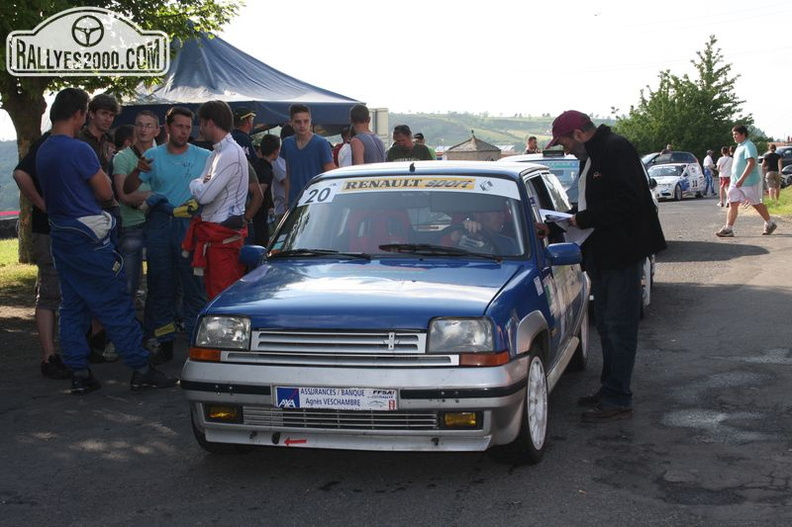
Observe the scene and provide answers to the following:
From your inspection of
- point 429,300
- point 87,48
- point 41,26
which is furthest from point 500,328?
point 87,48

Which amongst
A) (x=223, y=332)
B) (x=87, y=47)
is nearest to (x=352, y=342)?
(x=223, y=332)

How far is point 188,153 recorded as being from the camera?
829 centimetres

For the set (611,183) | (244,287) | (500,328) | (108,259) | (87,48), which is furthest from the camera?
(87,48)

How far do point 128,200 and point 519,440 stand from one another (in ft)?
14.4

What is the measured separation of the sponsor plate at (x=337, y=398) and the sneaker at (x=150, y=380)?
2.75 m

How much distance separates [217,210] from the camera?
766 centimetres

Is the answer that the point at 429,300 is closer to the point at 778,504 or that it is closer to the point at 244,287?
the point at 244,287

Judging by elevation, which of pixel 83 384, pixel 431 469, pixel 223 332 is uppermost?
pixel 223 332

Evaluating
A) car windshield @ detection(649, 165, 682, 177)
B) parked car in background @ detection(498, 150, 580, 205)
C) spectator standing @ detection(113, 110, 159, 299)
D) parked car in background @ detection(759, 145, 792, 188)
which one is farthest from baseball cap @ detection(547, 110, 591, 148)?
parked car in background @ detection(759, 145, 792, 188)

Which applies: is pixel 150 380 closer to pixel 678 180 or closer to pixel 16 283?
pixel 16 283

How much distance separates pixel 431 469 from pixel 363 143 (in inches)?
230

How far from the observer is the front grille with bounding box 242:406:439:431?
16.1ft

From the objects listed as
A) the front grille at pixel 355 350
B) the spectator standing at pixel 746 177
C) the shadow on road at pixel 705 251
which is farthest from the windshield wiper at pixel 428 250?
the spectator standing at pixel 746 177

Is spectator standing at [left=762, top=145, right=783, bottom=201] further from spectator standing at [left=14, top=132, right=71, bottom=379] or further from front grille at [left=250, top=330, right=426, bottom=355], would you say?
front grille at [left=250, top=330, right=426, bottom=355]
